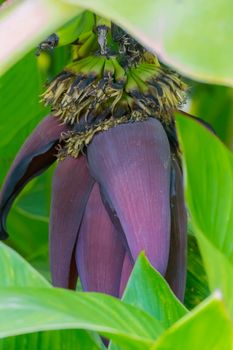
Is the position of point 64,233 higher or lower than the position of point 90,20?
lower

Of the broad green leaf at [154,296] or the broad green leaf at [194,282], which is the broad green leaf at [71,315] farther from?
the broad green leaf at [194,282]

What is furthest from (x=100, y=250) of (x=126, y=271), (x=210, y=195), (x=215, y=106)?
(x=215, y=106)

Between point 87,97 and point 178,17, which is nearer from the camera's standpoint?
point 178,17

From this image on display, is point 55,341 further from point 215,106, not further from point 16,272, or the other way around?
point 215,106

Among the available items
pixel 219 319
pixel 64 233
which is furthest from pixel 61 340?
pixel 219 319

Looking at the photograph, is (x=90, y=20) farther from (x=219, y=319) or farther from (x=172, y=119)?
(x=219, y=319)
